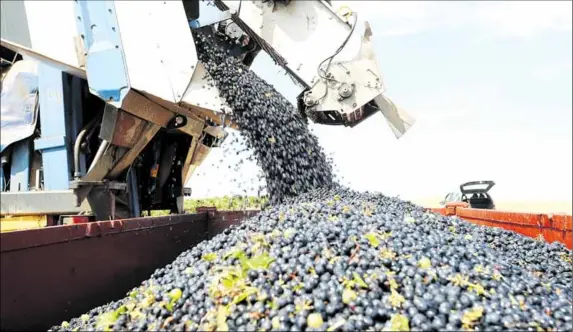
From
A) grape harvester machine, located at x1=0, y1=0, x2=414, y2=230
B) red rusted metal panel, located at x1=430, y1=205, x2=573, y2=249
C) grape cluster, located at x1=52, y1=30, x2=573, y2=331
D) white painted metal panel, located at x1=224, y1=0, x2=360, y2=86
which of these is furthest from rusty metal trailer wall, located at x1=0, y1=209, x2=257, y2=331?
red rusted metal panel, located at x1=430, y1=205, x2=573, y2=249

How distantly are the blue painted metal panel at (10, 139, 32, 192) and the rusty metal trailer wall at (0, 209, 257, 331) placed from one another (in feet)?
4.71

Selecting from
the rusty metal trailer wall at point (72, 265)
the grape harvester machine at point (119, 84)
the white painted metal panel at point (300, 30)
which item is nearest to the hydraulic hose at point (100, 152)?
the grape harvester machine at point (119, 84)

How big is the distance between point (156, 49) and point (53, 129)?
1.11 metres

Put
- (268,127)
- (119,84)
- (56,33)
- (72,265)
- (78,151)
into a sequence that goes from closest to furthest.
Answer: (72,265) < (119,84) < (56,33) < (78,151) < (268,127)

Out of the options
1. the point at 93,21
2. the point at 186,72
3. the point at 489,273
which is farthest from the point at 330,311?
A: the point at 93,21

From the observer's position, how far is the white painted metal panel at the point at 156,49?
11.0 feet

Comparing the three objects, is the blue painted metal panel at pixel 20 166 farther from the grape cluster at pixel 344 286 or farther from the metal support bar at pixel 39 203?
the grape cluster at pixel 344 286

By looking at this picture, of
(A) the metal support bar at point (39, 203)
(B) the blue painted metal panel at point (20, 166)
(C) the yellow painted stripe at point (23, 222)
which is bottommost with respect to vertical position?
(C) the yellow painted stripe at point (23, 222)

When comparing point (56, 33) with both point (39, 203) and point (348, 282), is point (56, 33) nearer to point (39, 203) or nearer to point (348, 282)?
point (39, 203)

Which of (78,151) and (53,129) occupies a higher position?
(53,129)

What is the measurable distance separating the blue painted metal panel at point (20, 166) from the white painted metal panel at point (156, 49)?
1.31m

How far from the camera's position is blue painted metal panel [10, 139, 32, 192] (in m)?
3.82

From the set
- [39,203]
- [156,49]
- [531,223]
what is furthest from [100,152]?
[531,223]

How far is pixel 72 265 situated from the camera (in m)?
2.30
